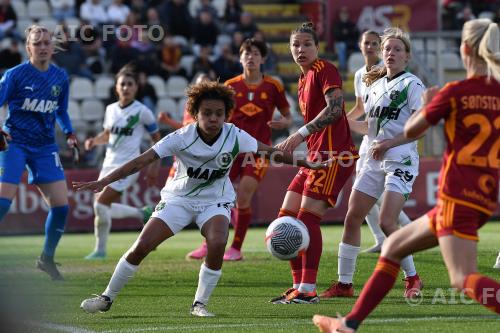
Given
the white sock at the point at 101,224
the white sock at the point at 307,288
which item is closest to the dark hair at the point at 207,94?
the white sock at the point at 307,288

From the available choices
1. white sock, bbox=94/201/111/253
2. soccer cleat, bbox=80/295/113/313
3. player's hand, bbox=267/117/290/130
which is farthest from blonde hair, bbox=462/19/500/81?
white sock, bbox=94/201/111/253

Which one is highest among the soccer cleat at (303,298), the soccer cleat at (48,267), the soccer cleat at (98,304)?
the soccer cleat at (98,304)

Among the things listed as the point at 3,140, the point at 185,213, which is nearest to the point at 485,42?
the point at 185,213

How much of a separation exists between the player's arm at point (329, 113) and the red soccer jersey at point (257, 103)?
355 centimetres

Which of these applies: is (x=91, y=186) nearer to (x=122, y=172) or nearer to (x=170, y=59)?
(x=122, y=172)

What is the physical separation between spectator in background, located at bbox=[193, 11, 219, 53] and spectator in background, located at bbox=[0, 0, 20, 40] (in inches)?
152

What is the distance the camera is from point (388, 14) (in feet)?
81.8

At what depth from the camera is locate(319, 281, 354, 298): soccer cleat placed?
33.0ft

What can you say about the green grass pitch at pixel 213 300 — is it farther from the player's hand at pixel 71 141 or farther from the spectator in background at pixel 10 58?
the spectator in background at pixel 10 58

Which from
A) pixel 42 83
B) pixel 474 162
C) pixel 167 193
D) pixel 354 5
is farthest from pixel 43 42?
pixel 354 5

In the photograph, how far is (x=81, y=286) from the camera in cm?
1131

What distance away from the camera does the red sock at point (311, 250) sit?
32.1 feet

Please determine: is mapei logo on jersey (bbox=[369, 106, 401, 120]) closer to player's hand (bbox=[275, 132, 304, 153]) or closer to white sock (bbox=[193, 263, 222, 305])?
player's hand (bbox=[275, 132, 304, 153])

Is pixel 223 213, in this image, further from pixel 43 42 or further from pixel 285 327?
pixel 43 42
